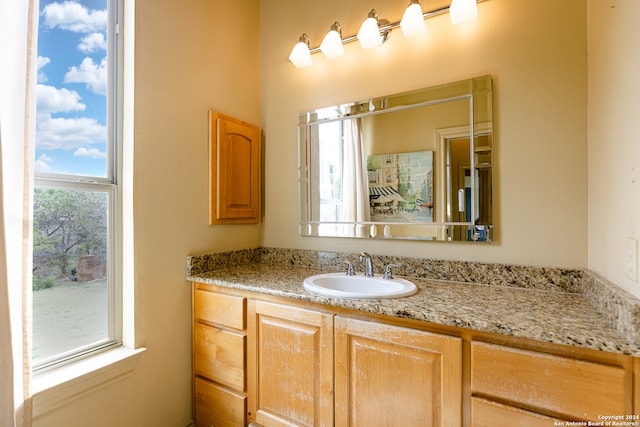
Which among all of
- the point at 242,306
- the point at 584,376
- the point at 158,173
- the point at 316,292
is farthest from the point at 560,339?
the point at 158,173

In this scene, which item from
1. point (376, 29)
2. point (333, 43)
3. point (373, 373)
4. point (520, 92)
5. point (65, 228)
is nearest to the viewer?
point (373, 373)

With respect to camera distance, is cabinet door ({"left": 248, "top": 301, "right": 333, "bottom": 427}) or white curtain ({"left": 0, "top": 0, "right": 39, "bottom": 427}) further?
cabinet door ({"left": 248, "top": 301, "right": 333, "bottom": 427})

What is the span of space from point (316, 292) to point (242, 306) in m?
0.39

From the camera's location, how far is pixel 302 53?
183 cm

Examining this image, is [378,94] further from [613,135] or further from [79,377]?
[79,377]

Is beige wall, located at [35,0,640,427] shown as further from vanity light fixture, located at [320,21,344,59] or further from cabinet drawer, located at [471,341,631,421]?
cabinet drawer, located at [471,341,631,421]

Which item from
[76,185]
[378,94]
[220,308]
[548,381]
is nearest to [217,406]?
[220,308]

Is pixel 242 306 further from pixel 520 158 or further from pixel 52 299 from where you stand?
pixel 520 158

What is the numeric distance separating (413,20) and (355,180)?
2.65ft

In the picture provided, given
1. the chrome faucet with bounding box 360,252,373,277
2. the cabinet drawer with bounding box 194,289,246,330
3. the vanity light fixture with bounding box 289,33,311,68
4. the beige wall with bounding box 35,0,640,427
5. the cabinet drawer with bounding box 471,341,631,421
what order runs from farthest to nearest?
the vanity light fixture with bounding box 289,33,311,68 → the chrome faucet with bounding box 360,252,373,277 → the cabinet drawer with bounding box 194,289,246,330 → the beige wall with bounding box 35,0,640,427 → the cabinet drawer with bounding box 471,341,631,421

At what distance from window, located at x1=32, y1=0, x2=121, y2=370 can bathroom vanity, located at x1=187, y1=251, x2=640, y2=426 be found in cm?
42

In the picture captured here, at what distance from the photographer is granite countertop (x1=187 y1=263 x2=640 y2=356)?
0.84 metres

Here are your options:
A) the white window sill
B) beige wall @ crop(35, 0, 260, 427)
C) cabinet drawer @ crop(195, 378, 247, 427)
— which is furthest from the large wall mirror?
the white window sill

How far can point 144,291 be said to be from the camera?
144 centimetres
